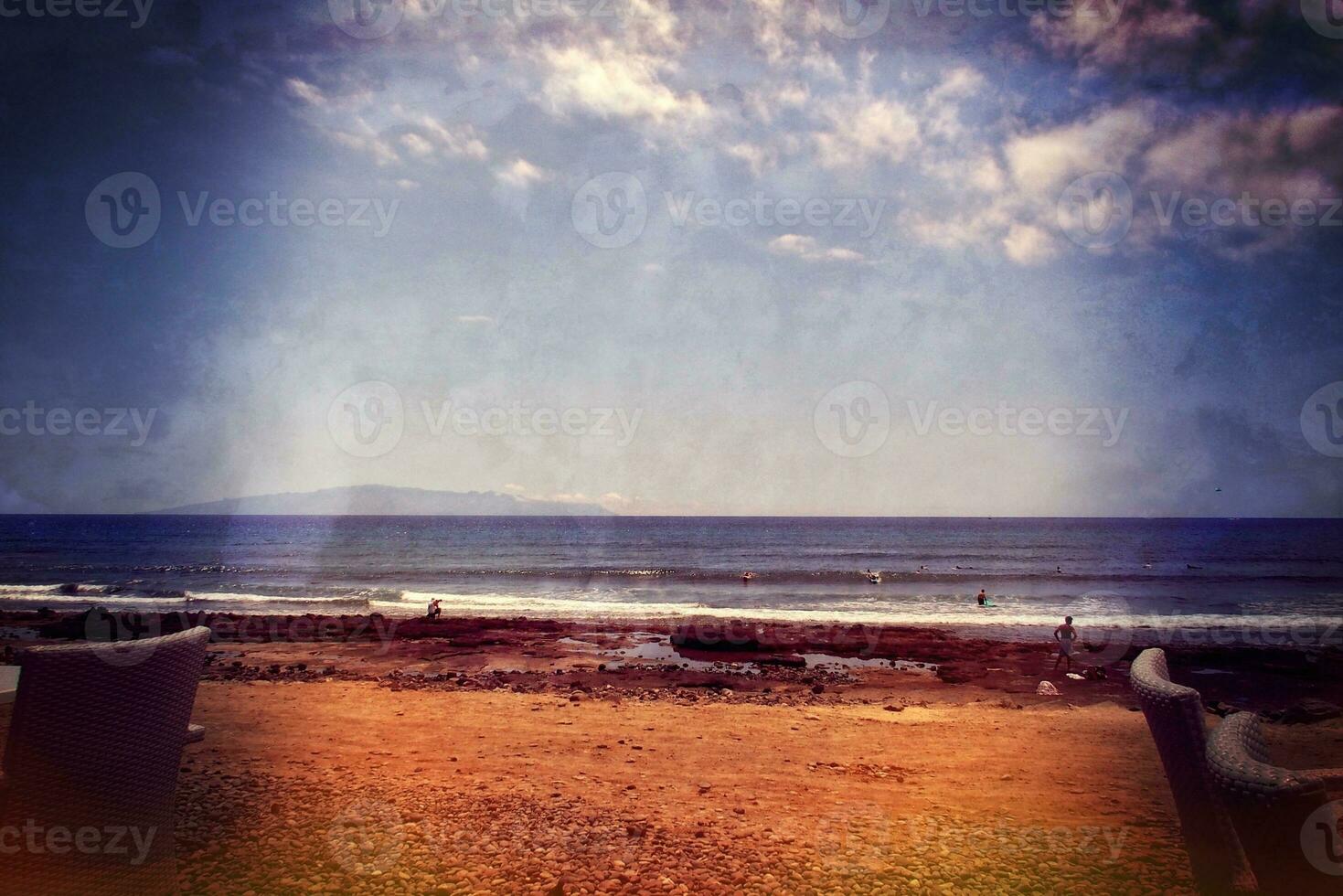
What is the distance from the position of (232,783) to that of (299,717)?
3339 millimetres

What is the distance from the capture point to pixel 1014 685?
1445 centimetres

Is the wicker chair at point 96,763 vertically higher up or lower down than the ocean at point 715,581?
higher up

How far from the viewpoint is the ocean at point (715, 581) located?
28.0 m

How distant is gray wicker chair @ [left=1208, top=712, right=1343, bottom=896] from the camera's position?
2016 mm

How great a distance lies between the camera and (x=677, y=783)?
702cm

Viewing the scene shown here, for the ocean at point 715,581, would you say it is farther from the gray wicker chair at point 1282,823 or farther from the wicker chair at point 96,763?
the gray wicker chair at point 1282,823

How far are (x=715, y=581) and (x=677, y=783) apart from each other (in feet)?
113

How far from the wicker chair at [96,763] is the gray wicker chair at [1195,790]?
439 centimetres

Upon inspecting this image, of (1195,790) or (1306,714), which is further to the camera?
(1306,714)

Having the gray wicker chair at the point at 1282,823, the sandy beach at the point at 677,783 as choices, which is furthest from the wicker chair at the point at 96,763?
the gray wicker chair at the point at 1282,823

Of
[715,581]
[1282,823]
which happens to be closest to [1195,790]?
[1282,823]

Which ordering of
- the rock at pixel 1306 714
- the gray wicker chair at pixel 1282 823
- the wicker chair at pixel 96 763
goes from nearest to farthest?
the gray wicker chair at pixel 1282 823 < the wicker chair at pixel 96 763 < the rock at pixel 1306 714

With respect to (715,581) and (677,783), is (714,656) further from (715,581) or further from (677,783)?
(715,581)

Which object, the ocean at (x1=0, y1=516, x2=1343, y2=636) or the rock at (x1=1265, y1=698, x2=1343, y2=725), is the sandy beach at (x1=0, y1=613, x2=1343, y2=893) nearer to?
the rock at (x1=1265, y1=698, x2=1343, y2=725)
